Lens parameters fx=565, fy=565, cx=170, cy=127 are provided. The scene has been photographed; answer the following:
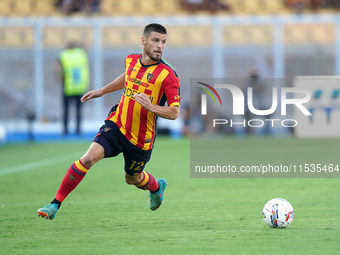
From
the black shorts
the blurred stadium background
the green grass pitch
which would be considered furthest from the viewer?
the blurred stadium background

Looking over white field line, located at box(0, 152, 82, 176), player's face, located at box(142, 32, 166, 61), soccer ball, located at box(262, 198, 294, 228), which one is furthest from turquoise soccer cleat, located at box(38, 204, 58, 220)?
white field line, located at box(0, 152, 82, 176)

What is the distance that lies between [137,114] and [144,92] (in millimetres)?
235

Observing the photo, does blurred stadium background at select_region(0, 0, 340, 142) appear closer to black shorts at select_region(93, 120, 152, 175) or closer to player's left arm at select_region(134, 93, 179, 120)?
black shorts at select_region(93, 120, 152, 175)

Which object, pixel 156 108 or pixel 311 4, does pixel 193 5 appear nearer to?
pixel 311 4

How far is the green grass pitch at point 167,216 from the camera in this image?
417cm

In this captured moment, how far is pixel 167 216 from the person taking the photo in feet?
18.3

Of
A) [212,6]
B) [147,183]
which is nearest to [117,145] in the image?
[147,183]

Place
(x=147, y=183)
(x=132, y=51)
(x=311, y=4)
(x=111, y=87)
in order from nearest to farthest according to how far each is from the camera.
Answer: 1. (x=111, y=87)
2. (x=147, y=183)
3. (x=132, y=51)
4. (x=311, y=4)

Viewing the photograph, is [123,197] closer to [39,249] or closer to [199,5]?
[39,249]

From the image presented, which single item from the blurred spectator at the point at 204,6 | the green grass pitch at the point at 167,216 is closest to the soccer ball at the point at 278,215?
the green grass pitch at the point at 167,216

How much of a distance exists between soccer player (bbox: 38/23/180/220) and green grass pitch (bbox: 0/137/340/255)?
19.4 inches

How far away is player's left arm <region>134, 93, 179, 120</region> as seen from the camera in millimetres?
4977

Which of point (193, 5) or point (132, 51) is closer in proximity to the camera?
point (132, 51)

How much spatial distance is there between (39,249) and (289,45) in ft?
55.6
